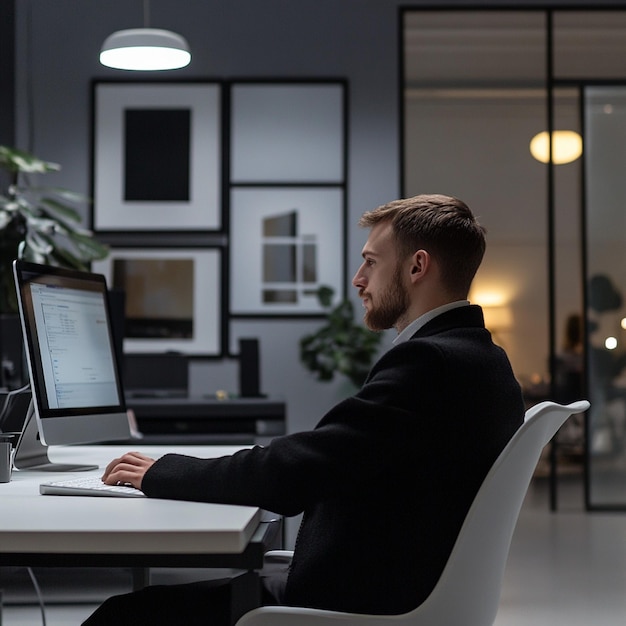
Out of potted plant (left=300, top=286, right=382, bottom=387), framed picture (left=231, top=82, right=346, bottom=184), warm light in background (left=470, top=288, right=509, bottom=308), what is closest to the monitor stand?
potted plant (left=300, top=286, right=382, bottom=387)

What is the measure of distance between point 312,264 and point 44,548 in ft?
17.7

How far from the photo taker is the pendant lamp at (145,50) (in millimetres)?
4645

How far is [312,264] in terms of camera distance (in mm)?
6613

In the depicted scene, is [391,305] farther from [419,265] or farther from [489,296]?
[489,296]

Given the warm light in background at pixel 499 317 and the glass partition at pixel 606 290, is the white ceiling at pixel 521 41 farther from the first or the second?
the warm light in background at pixel 499 317

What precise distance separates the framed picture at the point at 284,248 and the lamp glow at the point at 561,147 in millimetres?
1584

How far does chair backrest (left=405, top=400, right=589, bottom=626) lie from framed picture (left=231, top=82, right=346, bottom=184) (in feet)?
17.3

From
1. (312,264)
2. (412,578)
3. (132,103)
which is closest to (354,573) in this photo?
(412,578)

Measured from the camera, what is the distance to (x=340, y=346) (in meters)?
6.30

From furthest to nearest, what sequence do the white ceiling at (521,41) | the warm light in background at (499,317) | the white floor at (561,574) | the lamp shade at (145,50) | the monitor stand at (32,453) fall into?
the warm light in background at (499,317) → the white ceiling at (521,41) → the lamp shade at (145,50) → the white floor at (561,574) → the monitor stand at (32,453)

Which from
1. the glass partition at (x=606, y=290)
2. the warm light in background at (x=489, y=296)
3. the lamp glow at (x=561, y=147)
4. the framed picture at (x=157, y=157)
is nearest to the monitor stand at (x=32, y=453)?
the framed picture at (x=157, y=157)

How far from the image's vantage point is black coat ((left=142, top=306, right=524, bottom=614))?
1410mm

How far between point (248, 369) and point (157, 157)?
2014 millimetres

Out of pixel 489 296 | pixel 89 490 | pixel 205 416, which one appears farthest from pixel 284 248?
pixel 89 490
